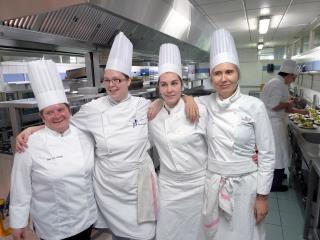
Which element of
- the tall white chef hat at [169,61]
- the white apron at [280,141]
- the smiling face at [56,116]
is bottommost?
the white apron at [280,141]

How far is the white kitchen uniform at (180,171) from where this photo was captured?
1332 millimetres

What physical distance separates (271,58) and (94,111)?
11.0 meters

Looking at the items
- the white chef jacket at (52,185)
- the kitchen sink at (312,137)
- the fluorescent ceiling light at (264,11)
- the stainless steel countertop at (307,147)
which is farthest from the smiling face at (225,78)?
the fluorescent ceiling light at (264,11)

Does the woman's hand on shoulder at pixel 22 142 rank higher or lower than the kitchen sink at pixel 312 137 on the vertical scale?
→ higher

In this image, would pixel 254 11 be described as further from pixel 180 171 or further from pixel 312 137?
pixel 180 171

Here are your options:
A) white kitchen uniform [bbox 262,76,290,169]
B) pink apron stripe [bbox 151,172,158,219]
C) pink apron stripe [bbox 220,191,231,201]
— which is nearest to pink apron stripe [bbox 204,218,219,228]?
pink apron stripe [bbox 220,191,231,201]

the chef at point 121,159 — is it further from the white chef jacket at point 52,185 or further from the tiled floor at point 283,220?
the tiled floor at point 283,220

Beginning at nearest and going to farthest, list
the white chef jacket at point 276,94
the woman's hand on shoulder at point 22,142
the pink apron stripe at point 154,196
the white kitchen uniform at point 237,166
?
the woman's hand on shoulder at point 22,142 < the white kitchen uniform at point 237,166 < the pink apron stripe at point 154,196 < the white chef jacket at point 276,94

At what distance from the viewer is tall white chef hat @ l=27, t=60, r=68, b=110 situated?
1.19 meters

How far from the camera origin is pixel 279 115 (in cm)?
Result: 294

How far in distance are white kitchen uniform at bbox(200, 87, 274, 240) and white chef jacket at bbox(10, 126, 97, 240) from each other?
2.20 ft

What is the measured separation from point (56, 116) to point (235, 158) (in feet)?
3.04

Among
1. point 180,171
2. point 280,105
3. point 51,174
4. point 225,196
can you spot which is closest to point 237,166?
point 225,196

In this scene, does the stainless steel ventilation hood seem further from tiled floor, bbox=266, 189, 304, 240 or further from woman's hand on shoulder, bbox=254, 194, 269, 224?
tiled floor, bbox=266, 189, 304, 240
